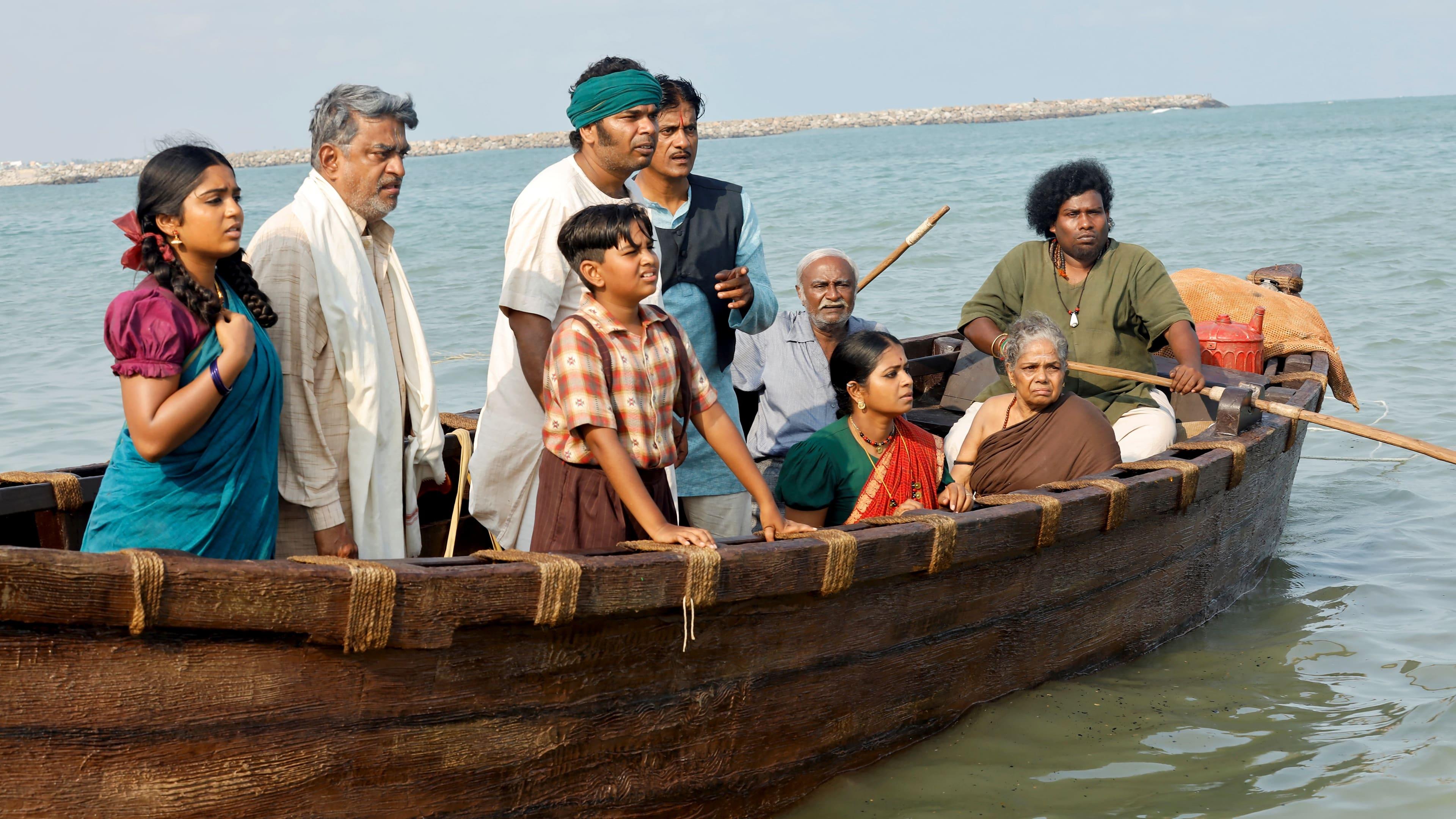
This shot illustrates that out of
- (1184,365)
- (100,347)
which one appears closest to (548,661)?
(1184,365)

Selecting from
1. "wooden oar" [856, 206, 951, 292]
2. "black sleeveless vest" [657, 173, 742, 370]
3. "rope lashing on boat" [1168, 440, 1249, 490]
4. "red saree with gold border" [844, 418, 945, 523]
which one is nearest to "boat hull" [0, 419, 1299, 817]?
"rope lashing on boat" [1168, 440, 1249, 490]

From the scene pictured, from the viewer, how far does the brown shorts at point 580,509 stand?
274 cm

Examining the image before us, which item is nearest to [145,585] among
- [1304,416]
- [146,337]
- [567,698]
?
[146,337]

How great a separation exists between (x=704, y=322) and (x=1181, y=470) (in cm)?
161

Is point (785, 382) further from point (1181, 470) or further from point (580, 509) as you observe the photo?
point (580, 509)

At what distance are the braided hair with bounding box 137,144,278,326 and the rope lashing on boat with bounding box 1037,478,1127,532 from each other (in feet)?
7.64

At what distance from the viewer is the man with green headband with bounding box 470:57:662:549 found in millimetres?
2885

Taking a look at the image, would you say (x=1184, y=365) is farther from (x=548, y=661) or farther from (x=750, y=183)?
(x=750, y=183)

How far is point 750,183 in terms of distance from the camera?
36875mm

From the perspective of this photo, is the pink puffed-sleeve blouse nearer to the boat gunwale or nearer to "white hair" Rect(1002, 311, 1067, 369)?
the boat gunwale

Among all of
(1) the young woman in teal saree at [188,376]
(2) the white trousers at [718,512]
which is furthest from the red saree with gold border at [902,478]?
(1) the young woman in teal saree at [188,376]

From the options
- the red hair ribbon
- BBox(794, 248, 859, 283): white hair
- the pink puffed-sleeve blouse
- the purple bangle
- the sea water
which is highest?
the red hair ribbon

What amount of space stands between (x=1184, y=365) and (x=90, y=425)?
7.48 metres

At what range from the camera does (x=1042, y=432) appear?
3.94 metres
